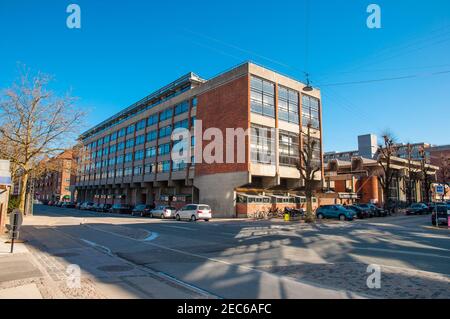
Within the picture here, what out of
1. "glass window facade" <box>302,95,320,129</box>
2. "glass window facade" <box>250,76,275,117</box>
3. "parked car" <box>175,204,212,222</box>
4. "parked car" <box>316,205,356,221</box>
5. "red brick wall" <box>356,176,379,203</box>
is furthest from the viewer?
"red brick wall" <box>356,176,379,203</box>

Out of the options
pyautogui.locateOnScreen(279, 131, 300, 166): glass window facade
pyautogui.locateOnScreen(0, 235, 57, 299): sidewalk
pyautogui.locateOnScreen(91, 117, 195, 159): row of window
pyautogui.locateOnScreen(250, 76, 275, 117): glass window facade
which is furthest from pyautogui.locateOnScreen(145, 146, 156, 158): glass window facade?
pyautogui.locateOnScreen(0, 235, 57, 299): sidewalk

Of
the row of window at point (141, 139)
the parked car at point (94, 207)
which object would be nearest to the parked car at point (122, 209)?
the parked car at point (94, 207)

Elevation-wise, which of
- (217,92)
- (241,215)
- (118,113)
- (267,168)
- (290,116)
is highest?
(118,113)

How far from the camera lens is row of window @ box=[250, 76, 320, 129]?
3969 cm

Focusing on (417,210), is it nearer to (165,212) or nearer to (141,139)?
(165,212)

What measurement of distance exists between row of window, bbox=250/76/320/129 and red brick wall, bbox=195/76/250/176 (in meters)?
1.27

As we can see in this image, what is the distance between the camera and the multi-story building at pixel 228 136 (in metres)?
38.2

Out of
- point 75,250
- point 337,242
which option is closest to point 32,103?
point 75,250

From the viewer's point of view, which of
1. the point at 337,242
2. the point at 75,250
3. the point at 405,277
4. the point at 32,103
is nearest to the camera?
the point at 405,277

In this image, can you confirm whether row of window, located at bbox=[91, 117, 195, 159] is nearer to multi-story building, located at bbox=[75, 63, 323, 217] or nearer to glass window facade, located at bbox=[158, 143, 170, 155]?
multi-story building, located at bbox=[75, 63, 323, 217]

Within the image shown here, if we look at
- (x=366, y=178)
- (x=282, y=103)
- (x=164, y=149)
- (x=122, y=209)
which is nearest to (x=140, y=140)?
(x=164, y=149)

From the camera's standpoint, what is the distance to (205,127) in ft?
143

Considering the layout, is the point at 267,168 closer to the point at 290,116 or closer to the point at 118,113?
the point at 290,116
